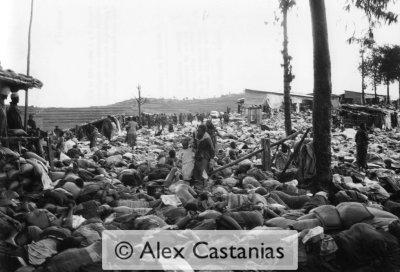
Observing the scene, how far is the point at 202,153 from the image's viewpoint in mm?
8156

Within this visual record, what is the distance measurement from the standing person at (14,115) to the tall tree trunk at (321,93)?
5116mm

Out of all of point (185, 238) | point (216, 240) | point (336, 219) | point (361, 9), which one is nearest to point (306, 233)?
point (336, 219)

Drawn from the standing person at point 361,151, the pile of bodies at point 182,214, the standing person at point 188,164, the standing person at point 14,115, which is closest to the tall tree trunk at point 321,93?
the pile of bodies at point 182,214

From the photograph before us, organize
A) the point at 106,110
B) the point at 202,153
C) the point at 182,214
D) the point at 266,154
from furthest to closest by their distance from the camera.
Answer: the point at 106,110
the point at 266,154
the point at 202,153
the point at 182,214

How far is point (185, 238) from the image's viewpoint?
4.09 m

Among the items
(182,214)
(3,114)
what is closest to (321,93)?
(182,214)

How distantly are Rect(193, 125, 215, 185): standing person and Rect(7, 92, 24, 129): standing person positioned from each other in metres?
3.29

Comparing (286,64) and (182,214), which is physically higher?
(286,64)

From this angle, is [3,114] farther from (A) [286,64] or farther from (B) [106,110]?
(B) [106,110]

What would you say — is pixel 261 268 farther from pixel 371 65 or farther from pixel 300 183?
pixel 371 65

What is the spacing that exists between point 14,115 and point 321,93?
A: 536 centimetres

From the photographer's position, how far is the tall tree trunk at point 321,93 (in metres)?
7.00

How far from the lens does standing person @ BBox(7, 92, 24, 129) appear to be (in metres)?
→ 7.18

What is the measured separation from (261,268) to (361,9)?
6180 mm
